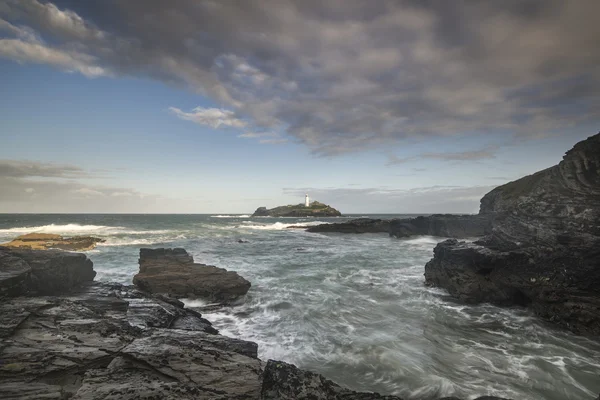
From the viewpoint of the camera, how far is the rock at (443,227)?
144 ft

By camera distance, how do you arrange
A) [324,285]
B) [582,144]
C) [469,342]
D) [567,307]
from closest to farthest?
[469,342] < [567,307] < [582,144] < [324,285]

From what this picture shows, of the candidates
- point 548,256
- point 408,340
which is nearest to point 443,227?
point 548,256

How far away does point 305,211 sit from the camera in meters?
163

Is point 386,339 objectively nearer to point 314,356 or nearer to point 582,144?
point 314,356

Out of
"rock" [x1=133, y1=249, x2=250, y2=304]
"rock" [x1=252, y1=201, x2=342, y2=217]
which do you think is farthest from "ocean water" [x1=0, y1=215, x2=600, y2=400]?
"rock" [x1=252, y1=201, x2=342, y2=217]

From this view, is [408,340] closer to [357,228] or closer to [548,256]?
[548,256]

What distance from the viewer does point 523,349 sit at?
348 inches

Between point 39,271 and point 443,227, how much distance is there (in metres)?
49.7

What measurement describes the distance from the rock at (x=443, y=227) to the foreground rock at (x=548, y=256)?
29.5 metres

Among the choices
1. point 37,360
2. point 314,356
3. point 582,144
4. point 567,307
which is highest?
point 582,144

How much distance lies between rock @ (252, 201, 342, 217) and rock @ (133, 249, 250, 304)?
473 feet

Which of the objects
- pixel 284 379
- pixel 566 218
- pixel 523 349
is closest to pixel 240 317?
pixel 284 379

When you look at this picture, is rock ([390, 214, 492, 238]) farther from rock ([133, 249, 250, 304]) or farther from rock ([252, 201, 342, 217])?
rock ([252, 201, 342, 217])

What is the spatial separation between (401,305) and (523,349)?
4.82m
